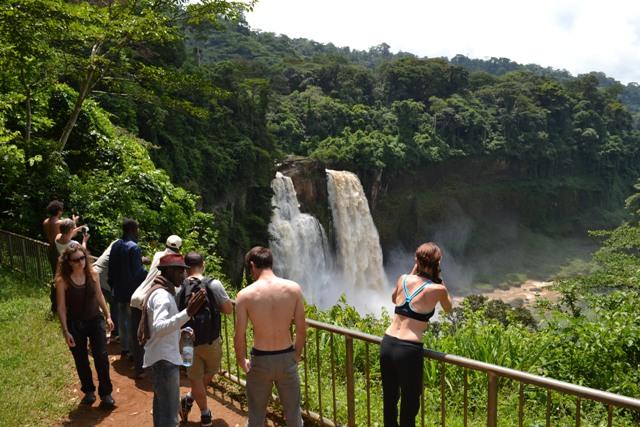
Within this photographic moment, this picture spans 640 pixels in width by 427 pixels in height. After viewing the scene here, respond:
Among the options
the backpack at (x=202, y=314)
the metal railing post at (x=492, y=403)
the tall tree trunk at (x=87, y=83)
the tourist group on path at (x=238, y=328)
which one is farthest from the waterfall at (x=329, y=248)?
the metal railing post at (x=492, y=403)

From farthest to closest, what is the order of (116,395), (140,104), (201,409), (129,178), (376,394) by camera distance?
1. (140,104)
2. (129,178)
3. (376,394)
4. (116,395)
5. (201,409)

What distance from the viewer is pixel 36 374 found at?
18.6 ft

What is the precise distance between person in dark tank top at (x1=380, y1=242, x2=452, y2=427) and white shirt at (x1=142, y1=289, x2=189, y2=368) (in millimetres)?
1510

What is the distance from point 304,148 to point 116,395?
35.5 m

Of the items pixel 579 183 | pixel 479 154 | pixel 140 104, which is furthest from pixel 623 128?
pixel 140 104

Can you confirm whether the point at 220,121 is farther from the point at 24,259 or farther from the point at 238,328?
the point at 238,328

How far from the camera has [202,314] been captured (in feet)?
13.7

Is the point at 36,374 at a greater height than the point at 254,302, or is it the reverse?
the point at 254,302

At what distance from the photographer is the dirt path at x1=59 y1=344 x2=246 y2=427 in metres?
4.74

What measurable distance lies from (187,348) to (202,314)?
0.37 metres

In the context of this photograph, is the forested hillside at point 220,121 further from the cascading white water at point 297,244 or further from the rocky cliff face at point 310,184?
the cascading white water at point 297,244

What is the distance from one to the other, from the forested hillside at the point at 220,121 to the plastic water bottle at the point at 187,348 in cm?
621

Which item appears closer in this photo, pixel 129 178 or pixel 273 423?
pixel 273 423

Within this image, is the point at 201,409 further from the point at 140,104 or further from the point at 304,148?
the point at 304,148
